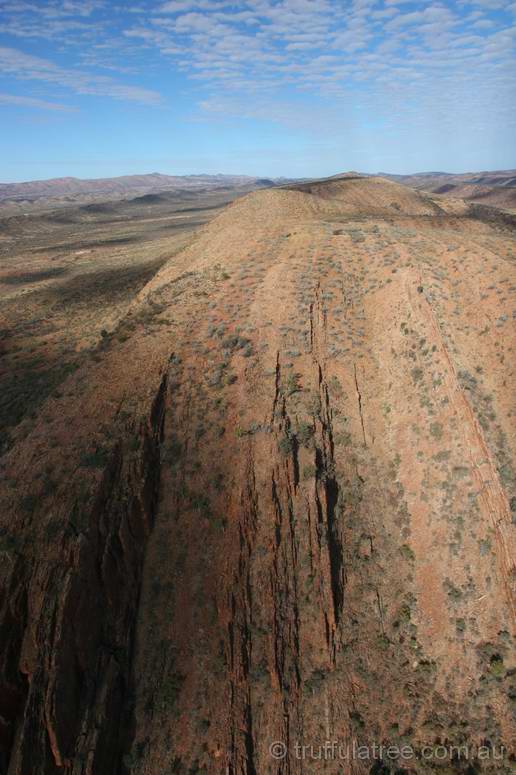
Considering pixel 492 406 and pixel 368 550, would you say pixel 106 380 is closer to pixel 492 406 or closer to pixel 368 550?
pixel 368 550

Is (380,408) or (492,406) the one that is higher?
(492,406)

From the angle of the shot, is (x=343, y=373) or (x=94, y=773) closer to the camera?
(x=94, y=773)

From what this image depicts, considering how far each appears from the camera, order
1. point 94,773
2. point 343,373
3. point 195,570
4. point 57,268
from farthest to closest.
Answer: point 57,268
point 343,373
point 195,570
point 94,773

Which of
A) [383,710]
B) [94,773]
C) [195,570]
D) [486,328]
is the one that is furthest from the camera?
[486,328]

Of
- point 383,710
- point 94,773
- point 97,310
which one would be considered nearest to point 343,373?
point 383,710

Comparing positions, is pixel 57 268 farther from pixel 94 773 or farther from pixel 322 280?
pixel 94 773

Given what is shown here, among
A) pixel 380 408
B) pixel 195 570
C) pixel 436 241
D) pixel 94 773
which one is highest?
pixel 436 241

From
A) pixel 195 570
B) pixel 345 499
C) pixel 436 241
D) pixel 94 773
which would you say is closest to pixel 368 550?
pixel 345 499
